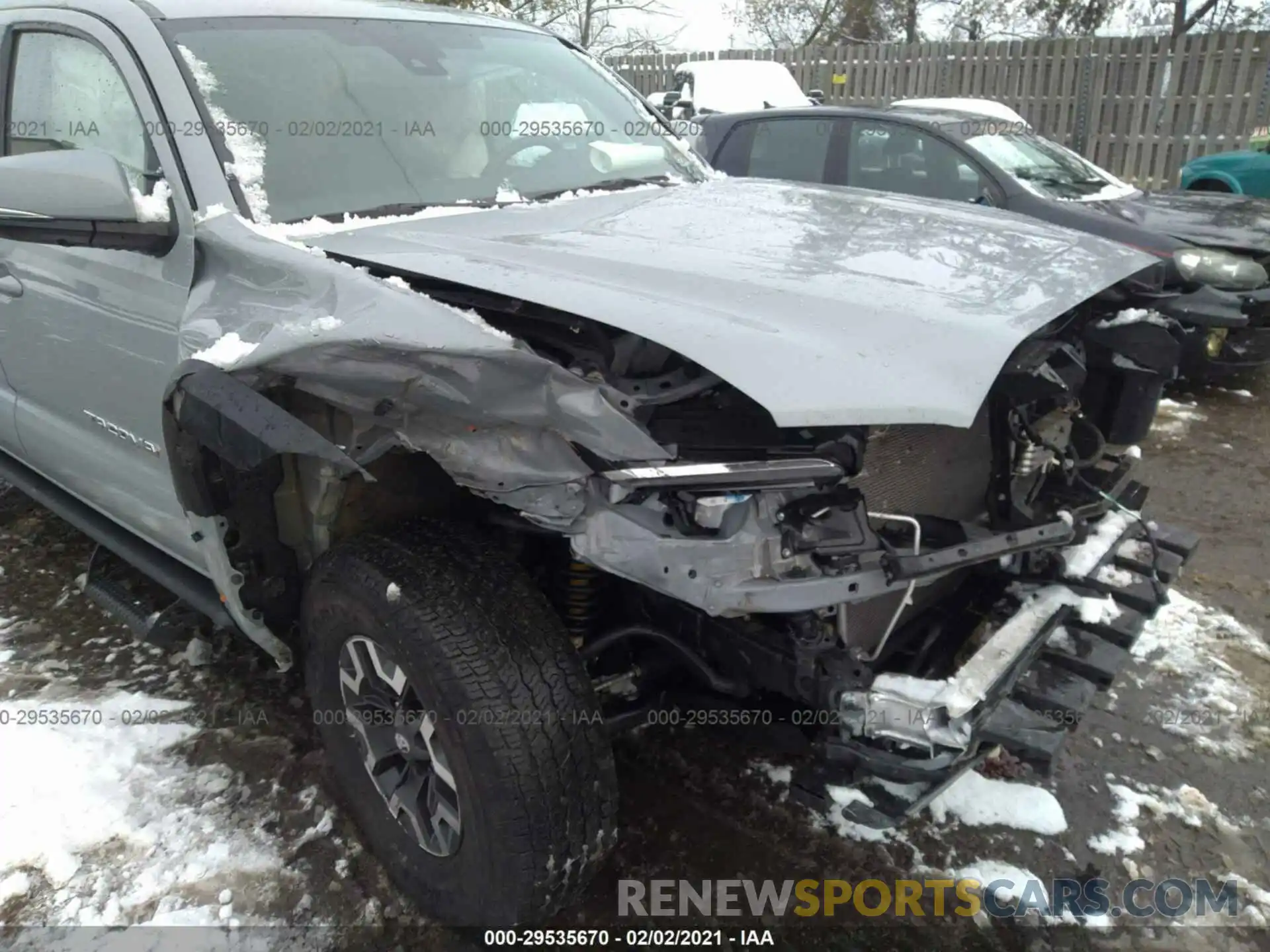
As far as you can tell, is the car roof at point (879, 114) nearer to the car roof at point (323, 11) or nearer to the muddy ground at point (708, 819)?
the car roof at point (323, 11)

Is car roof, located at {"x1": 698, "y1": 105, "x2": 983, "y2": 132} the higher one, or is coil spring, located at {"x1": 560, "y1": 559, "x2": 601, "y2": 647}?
car roof, located at {"x1": 698, "y1": 105, "x2": 983, "y2": 132}

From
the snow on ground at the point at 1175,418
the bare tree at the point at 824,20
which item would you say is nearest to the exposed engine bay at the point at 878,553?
the snow on ground at the point at 1175,418

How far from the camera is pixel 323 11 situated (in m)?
2.84

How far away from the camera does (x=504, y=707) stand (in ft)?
6.08

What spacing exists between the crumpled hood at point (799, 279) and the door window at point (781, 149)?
3.90 m

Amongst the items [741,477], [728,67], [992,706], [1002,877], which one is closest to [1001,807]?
[1002,877]

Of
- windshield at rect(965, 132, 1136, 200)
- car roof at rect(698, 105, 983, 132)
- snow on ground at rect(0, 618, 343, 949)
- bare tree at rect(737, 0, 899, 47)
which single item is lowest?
snow on ground at rect(0, 618, 343, 949)

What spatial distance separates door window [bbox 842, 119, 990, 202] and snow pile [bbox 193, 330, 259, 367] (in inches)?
193

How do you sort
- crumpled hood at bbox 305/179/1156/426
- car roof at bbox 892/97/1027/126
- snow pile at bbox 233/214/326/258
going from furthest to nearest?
car roof at bbox 892/97/1027/126 → snow pile at bbox 233/214/326/258 → crumpled hood at bbox 305/179/1156/426

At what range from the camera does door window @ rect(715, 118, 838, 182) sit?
6.52 metres

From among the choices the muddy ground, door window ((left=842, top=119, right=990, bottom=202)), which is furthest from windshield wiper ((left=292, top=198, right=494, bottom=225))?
door window ((left=842, top=119, right=990, bottom=202))

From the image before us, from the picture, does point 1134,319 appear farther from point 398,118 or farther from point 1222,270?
point 1222,270

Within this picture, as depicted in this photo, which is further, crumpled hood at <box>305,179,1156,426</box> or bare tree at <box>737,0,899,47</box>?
bare tree at <box>737,0,899,47</box>

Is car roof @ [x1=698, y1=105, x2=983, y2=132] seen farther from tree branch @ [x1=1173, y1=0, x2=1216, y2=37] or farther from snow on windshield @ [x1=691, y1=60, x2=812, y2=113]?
tree branch @ [x1=1173, y1=0, x2=1216, y2=37]
